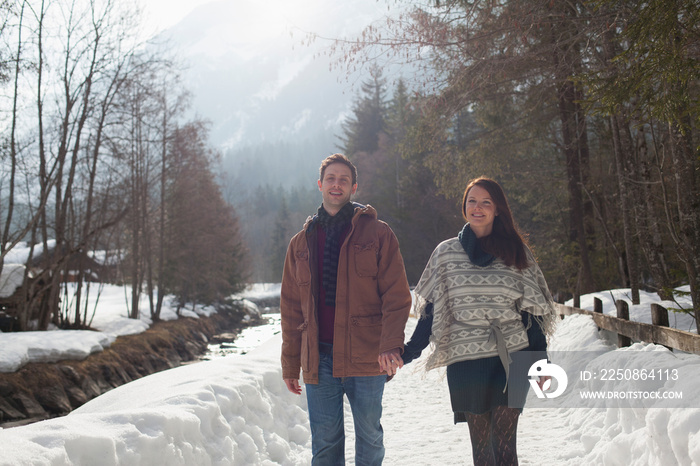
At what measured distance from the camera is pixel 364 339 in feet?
10.1

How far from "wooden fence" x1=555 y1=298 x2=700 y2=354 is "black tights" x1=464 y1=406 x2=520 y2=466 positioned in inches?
98.2

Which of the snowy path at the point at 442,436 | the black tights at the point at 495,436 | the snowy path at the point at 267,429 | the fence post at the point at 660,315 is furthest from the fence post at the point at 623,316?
the black tights at the point at 495,436

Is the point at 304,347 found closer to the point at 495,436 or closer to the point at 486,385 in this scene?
the point at 486,385

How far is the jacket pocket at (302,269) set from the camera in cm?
327

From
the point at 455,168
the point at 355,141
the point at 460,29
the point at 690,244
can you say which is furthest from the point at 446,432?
the point at 355,141

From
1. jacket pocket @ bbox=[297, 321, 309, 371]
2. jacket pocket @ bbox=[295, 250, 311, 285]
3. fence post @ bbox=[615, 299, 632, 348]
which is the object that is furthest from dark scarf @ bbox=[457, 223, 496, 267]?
fence post @ bbox=[615, 299, 632, 348]

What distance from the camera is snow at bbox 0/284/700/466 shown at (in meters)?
3.03

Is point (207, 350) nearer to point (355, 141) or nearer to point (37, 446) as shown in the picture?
point (37, 446)

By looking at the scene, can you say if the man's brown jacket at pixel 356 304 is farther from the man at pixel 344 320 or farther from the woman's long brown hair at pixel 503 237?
the woman's long brown hair at pixel 503 237

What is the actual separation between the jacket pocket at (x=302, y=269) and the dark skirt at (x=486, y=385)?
3.53 feet

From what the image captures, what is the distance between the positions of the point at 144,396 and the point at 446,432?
322 centimetres

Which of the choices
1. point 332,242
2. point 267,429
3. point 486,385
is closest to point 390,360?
point 486,385

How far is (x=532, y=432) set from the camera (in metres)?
5.29

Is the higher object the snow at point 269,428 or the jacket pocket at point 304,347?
the jacket pocket at point 304,347
